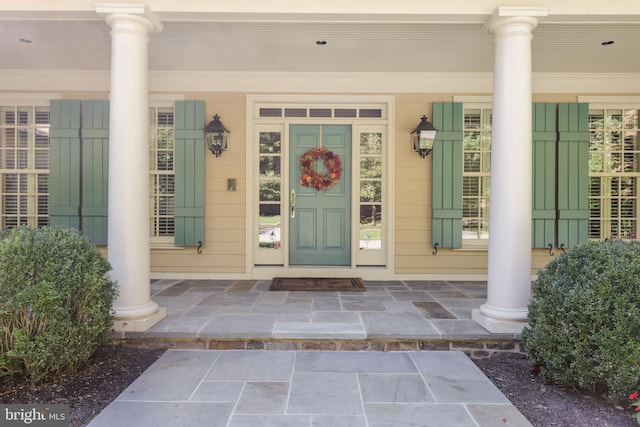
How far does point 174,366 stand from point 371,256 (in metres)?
2.84

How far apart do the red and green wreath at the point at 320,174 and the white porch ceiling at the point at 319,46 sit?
38.9 inches

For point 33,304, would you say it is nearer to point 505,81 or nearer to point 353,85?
point 505,81

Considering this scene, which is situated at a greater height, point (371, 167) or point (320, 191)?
point (371, 167)

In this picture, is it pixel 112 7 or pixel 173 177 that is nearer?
pixel 112 7

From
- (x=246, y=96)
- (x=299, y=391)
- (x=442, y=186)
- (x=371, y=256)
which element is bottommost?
(x=299, y=391)

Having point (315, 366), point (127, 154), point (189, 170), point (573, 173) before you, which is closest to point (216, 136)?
point (189, 170)

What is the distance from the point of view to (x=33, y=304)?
2174 millimetres

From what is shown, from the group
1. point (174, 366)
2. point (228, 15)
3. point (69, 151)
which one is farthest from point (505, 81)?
point (69, 151)

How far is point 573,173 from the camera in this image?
4586 mm

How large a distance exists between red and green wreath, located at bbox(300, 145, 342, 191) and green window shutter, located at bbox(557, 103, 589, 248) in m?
2.68

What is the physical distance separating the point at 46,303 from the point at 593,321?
3038 mm

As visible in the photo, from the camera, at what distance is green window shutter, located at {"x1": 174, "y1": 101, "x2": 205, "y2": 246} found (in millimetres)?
4621

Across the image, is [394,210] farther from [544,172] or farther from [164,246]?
[164,246]

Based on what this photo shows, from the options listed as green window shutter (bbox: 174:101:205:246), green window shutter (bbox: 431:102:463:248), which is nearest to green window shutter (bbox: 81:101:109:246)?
green window shutter (bbox: 174:101:205:246)
